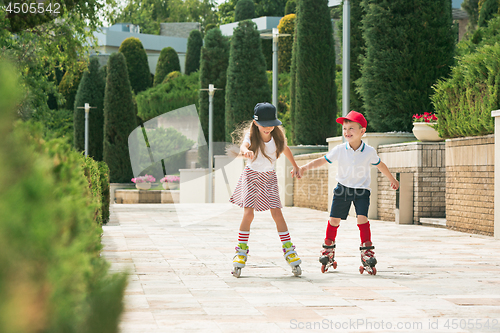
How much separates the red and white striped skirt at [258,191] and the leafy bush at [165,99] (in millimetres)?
39268

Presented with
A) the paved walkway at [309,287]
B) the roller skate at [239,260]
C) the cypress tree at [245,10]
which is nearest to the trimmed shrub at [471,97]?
the paved walkway at [309,287]

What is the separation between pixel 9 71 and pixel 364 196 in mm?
4913

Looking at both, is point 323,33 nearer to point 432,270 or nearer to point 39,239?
point 432,270

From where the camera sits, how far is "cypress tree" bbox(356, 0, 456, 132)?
13.3 meters

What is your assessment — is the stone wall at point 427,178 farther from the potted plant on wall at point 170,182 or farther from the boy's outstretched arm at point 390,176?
the potted plant on wall at point 170,182

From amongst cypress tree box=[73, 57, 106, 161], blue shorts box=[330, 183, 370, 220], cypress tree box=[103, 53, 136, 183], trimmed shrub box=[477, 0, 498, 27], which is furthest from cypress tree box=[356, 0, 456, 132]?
cypress tree box=[73, 57, 106, 161]

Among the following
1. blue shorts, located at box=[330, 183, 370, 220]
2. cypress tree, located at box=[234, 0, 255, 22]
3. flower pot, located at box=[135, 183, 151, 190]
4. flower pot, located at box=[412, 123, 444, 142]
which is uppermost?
cypress tree, located at box=[234, 0, 255, 22]

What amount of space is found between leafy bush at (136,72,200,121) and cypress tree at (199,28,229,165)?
10.0 metres

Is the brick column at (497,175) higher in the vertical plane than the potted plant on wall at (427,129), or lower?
lower

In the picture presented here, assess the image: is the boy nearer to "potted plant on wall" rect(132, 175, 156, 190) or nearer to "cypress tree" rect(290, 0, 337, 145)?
"cypress tree" rect(290, 0, 337, 145)

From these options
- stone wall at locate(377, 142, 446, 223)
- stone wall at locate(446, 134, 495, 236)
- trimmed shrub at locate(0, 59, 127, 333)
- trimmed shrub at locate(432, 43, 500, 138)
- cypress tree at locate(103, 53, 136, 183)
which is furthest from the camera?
cypress tree at locate(103, 53, 136, 183)

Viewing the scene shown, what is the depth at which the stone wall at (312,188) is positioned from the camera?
16031 mm

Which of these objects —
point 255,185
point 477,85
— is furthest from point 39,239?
point 477,85

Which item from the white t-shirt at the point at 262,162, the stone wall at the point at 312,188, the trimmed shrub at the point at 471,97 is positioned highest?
the trimmed shrub at the point at 471,97
